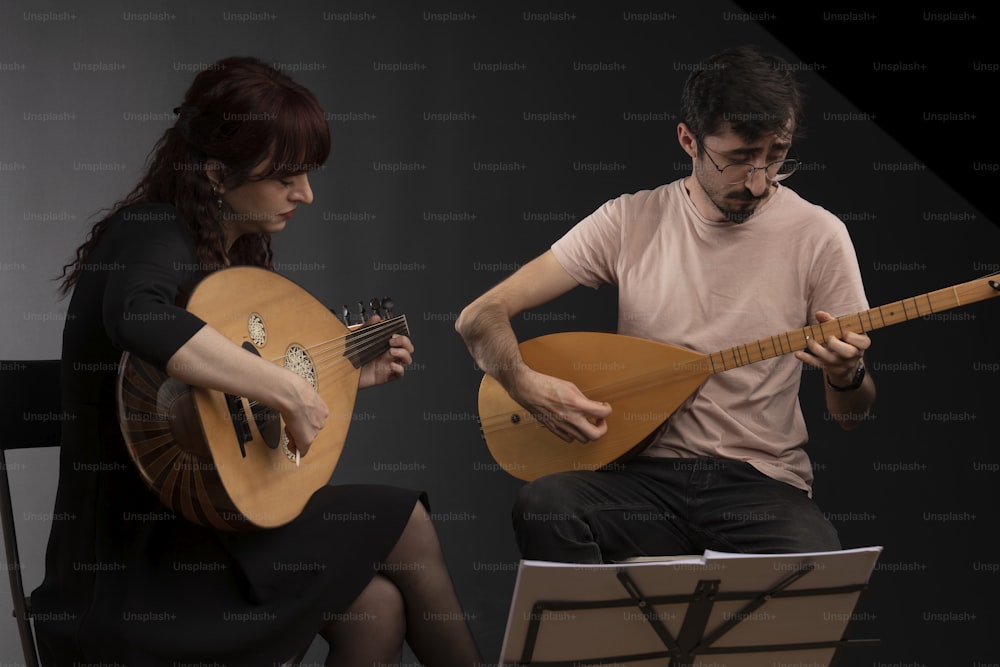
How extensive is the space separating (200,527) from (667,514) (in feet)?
2.97

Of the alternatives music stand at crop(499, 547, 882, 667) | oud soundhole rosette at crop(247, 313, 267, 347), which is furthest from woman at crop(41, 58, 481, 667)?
music stand at crop(499, 547, 882, 667)

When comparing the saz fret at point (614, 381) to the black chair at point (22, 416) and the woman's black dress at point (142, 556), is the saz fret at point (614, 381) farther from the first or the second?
the black chair at point (22, 416)

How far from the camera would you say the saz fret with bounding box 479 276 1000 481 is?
2084 mm

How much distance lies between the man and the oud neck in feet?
0.13

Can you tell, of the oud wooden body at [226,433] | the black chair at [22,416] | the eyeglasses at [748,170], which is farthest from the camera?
the eyeglasses at [748,170]

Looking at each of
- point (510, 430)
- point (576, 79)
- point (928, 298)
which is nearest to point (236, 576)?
point (510, 430)

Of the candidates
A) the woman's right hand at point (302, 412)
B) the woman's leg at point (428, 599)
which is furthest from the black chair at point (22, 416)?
the woman's leg at point (428, 599)

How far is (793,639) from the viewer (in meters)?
1.82

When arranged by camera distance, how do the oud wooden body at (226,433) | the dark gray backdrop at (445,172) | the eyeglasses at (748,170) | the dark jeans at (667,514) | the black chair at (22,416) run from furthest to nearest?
the dark gray backdrop at (445,172) → the eyeglasses at (748,170) → the dark jeans at (667,514) → the black chair at (22,416) → the oud wooden body at (226,433)

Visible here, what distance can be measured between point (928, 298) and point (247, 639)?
Result: 132cm

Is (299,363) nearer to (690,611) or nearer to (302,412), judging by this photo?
(302,412)

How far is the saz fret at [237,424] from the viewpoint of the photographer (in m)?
1.62

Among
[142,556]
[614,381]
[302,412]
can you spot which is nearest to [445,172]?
[614,381]

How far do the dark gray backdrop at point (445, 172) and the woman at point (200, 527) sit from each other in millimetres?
1485
